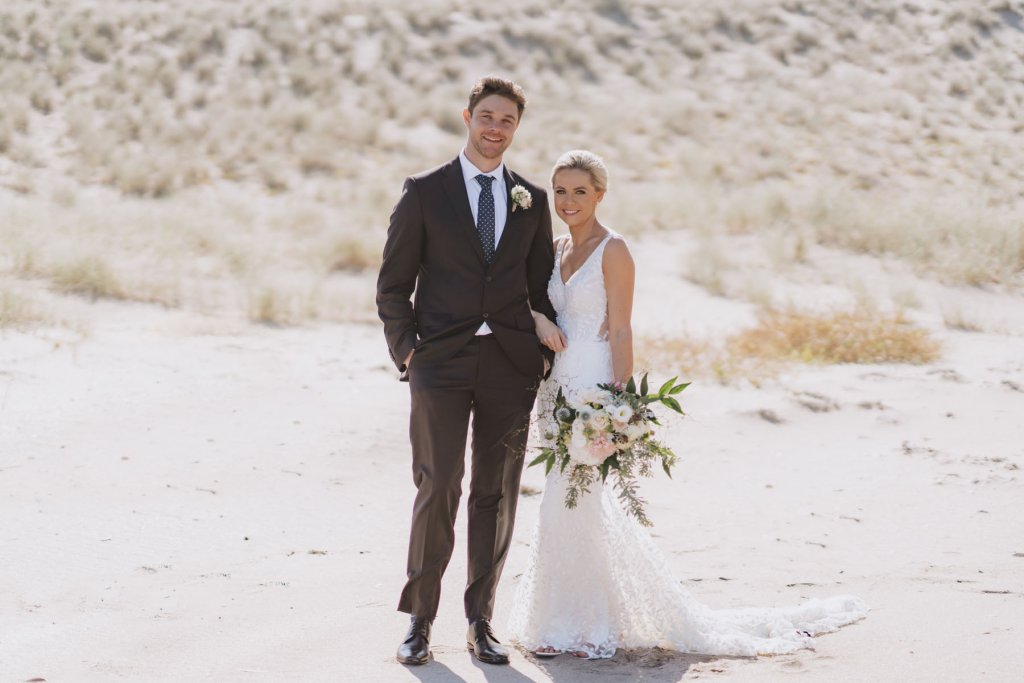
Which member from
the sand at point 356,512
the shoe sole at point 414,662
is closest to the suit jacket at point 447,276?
the shoe sole at point 414,662

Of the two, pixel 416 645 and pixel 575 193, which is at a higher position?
pixel 575 193

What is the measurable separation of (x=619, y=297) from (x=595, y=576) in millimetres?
1197

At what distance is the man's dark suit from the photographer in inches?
189

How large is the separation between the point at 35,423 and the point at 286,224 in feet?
29.6

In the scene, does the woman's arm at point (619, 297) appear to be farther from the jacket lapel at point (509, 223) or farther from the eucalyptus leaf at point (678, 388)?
the jacket lapel at point (509, 223)

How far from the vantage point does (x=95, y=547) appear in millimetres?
6523

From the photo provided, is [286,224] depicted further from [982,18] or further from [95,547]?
[982,18]

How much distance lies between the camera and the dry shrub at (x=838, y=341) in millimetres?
11445

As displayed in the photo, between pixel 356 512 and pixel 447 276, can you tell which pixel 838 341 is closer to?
pixel 356 512

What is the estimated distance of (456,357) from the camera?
15.8 ft

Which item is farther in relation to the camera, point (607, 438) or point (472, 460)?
point (472, 460)

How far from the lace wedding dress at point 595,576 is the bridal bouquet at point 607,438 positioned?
16 centimetres

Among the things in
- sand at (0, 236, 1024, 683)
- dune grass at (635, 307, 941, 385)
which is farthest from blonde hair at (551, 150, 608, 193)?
dune grass at (635, 307, 941, 385)

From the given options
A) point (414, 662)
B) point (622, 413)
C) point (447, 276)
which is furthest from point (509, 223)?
point (414, 662)
